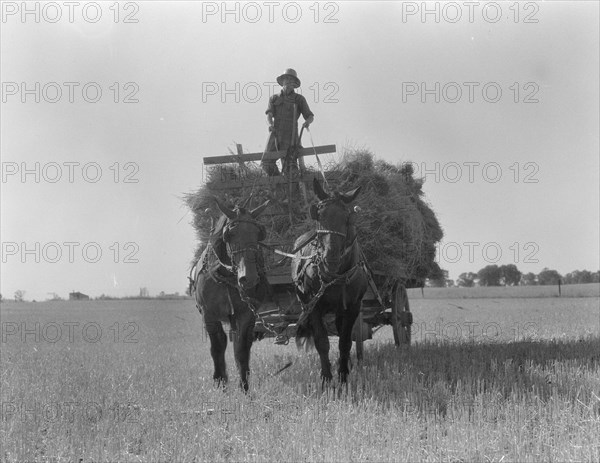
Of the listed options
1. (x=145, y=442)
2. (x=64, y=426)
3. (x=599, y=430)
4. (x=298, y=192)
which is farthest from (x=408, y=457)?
(x=298, y=192)

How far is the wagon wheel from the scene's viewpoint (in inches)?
358

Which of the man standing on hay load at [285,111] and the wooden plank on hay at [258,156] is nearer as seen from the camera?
the wooden plank on hay at [258,156]

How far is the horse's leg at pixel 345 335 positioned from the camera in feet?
20.8

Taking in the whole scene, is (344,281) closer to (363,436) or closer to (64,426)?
(363,436)

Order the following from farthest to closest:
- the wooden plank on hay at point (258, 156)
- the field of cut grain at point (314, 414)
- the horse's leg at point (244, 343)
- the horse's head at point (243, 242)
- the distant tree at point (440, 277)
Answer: the distant tree at point (440, 277), the wooden plank on hay at point (258, 156), the horse's leg at point (244, 343), the horse's head at point (243, 242), the field of cut grain at point (314, 414)

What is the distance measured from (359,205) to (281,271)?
1.47 meters

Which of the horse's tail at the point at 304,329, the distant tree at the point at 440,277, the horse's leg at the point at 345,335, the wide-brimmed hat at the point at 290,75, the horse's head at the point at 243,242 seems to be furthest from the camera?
the distant tree at the point at 440,277

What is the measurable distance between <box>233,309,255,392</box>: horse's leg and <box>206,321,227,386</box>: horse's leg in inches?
7.9

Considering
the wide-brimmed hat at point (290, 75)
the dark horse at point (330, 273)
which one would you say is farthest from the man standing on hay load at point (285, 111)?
the dark horse at point (330, 273)

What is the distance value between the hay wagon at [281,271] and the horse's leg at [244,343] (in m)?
0.74

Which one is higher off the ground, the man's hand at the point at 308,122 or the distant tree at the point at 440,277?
the man's hand at the point at 308,122

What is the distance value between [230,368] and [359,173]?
11.1 ft

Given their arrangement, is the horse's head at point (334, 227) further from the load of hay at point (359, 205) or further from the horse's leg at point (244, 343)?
the load of hay at point (359, 205)

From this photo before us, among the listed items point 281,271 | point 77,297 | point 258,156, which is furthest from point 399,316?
point 77,297
